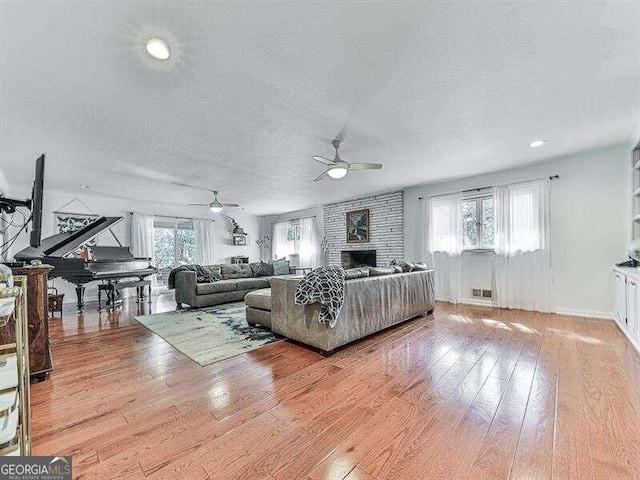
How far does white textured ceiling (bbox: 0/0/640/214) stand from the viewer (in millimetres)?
1553

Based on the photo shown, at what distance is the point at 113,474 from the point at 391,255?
5.55 metres

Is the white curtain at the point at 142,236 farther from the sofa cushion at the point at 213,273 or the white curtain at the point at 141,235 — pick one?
the sofa cushion at the point at 213,273

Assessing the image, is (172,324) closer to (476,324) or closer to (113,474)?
(113,474)

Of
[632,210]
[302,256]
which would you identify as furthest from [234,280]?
[632,210]

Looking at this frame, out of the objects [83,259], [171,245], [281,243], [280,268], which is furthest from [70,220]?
[281,243]

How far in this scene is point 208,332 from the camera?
133 inches

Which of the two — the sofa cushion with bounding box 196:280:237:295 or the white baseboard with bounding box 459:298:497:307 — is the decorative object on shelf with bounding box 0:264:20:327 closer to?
the sofa cushion with bounding box 196:280:237:295

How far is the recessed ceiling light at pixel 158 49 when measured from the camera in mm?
1691

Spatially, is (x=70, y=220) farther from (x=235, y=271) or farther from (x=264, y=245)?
(x=264, y=245)

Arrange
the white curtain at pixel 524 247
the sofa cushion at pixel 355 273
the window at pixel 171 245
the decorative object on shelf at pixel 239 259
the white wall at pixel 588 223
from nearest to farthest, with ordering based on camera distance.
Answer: the sofa cushion at pixel 355 273, the white wall at pixel 588 223, the white curtain at pixel 524 247, the window at pixel 171 245, the decorative object on shelf at pixel 239 259

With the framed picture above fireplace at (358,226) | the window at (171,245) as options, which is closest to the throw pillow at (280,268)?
the framed picture above fireplace at (358,226)

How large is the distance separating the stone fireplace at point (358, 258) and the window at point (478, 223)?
2088 mm

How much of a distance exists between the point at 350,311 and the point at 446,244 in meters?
3.30

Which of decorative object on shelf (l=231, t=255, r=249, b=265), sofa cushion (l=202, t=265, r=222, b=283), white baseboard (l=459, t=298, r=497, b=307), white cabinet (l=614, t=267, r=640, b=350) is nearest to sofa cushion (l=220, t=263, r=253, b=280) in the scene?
sofa cushion (l=202, t=265, r=222, b=283)
